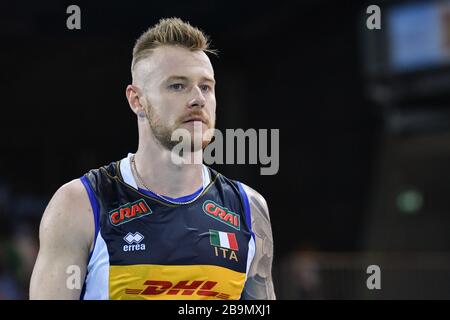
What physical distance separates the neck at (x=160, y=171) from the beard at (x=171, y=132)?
0.08m

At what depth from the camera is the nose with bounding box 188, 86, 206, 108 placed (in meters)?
4.62

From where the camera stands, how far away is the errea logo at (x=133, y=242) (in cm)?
456

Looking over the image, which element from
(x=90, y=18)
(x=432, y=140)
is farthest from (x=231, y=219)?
(x=432, y=140)

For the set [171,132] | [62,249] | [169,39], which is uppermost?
[169,39]

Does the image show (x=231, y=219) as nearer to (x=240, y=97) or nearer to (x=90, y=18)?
(x=90, y=18)

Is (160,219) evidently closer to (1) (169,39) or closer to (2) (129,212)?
(2) (129,212)

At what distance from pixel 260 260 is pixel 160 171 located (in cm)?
86

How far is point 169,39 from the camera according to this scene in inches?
189

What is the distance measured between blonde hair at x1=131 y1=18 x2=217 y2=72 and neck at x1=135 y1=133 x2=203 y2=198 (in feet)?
1.81

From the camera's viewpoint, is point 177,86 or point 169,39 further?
point 169,39

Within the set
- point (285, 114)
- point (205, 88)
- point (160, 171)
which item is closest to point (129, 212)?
point (160, 171)

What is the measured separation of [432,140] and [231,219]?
44.8 ft

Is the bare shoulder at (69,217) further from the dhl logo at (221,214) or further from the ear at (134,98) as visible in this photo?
the dhl logo at (221,214)

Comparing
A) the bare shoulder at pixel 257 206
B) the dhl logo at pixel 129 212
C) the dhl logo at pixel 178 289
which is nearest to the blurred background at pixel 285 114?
the bare shoulder at pixel 257 206
